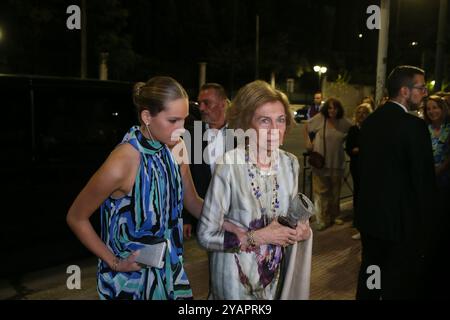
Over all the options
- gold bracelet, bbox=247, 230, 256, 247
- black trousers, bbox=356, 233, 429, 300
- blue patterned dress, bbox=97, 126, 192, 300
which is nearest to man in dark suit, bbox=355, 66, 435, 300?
black trousers, bbox=356, 233, 429, 300

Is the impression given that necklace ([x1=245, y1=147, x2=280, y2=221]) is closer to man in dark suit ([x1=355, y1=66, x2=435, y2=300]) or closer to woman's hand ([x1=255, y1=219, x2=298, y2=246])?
woman's hand ([x1=255, y1=219, x2=298, y2=246])

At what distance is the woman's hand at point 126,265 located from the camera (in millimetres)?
2006

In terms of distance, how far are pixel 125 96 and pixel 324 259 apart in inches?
103

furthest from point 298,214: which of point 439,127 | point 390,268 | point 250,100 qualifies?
point 439,127

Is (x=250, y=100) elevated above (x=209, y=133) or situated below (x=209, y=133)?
above

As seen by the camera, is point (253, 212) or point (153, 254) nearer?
point (153, 254)

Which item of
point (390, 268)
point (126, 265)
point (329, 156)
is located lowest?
point (390, 268)

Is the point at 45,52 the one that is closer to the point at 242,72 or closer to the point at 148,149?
the point at 242,72

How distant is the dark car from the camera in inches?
161

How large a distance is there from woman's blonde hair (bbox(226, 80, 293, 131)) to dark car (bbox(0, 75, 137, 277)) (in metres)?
2.55

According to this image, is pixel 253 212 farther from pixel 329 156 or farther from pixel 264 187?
pixel 329 156

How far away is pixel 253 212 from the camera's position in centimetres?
207

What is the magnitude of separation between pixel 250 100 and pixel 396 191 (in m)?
1.58

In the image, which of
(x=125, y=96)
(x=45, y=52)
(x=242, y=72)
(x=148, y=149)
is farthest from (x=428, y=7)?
(x=148, y=149)
